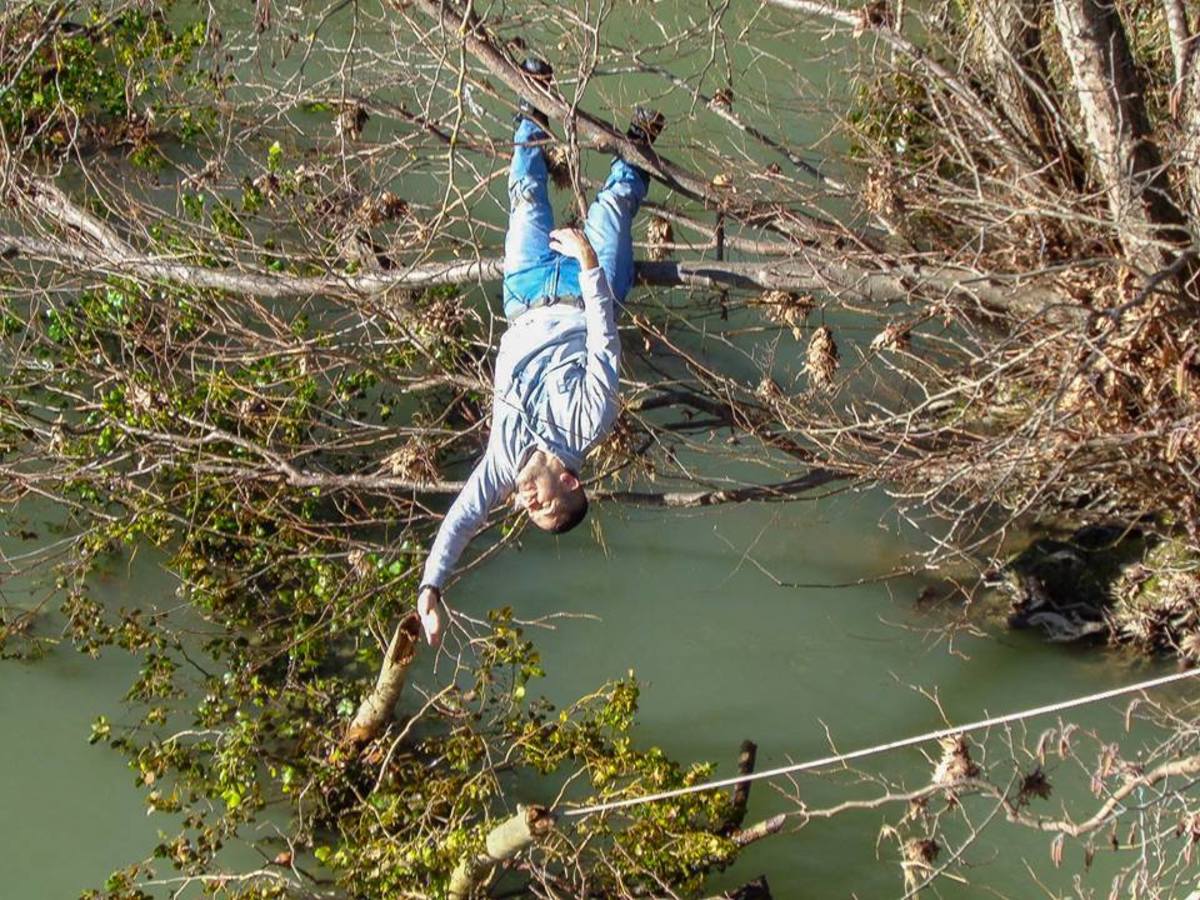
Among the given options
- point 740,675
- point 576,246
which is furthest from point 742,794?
point 576,246

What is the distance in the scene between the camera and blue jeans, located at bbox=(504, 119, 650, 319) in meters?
4.95

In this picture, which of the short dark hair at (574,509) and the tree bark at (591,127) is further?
the tree bark at (591,127)

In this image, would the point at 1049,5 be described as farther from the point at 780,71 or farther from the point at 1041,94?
the point at 780,71

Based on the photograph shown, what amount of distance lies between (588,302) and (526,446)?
594mm

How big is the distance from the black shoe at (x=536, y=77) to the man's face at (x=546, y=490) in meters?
1.39

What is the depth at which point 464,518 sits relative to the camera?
4.81 m

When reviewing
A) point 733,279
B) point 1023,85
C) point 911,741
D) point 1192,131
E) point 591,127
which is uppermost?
point 1023,85

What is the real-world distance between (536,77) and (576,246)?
1034 mm

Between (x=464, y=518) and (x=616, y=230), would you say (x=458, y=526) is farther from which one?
(x=616, y=230)

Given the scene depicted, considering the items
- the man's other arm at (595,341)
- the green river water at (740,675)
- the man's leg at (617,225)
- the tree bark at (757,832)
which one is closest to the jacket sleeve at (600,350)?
the man's other arm at (595,341)

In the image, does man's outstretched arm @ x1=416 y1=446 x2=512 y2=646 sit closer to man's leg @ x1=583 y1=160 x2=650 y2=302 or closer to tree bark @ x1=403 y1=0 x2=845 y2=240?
man's leg @ x1=583 y1=160 x2=650 y2=302

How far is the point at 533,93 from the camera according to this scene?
5309mm

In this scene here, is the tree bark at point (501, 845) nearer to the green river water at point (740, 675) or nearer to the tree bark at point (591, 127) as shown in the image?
the green river water at point (740, 675)

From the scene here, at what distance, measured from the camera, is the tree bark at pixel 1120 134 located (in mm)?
5020
